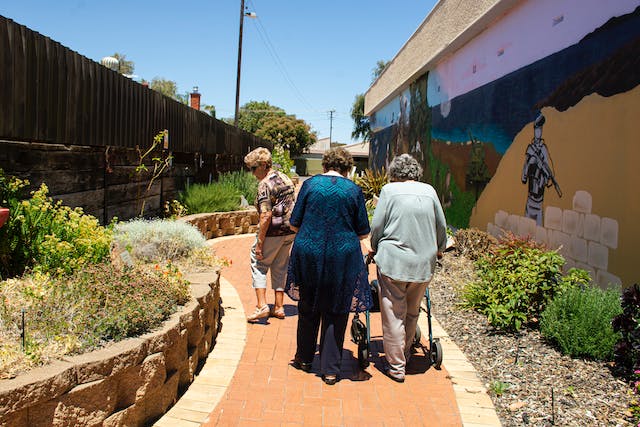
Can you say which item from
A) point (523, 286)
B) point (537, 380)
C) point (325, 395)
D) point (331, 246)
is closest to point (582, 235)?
point (523, 286)

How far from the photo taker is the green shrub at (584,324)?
15.2 feet

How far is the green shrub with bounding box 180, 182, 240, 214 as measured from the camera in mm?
11117

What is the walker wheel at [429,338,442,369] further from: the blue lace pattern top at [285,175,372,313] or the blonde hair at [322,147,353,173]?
the blonde hair at [322,147,353,173]

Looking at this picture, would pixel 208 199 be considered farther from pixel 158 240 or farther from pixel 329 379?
pixel 329 379

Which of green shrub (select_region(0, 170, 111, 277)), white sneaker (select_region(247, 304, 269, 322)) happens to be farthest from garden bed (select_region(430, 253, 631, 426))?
green shrub (select_region(0, 170, 111, 277))

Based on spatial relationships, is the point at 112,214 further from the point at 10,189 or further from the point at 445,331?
the point at 445,331

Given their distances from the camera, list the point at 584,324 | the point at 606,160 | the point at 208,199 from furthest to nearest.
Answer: the point at 208,199, the point at 606,160, the point at 584,324

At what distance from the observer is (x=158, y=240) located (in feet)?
20.6

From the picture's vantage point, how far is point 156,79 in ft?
248

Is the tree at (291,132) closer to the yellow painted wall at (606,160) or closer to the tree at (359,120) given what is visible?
the tree at (359,120)

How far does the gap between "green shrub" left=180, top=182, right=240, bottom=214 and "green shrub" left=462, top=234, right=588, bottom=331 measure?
667 cm

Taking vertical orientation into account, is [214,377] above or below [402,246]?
below

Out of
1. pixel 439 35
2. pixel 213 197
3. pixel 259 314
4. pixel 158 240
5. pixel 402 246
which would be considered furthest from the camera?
pixel 439 35

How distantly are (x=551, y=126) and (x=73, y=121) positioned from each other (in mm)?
5863
